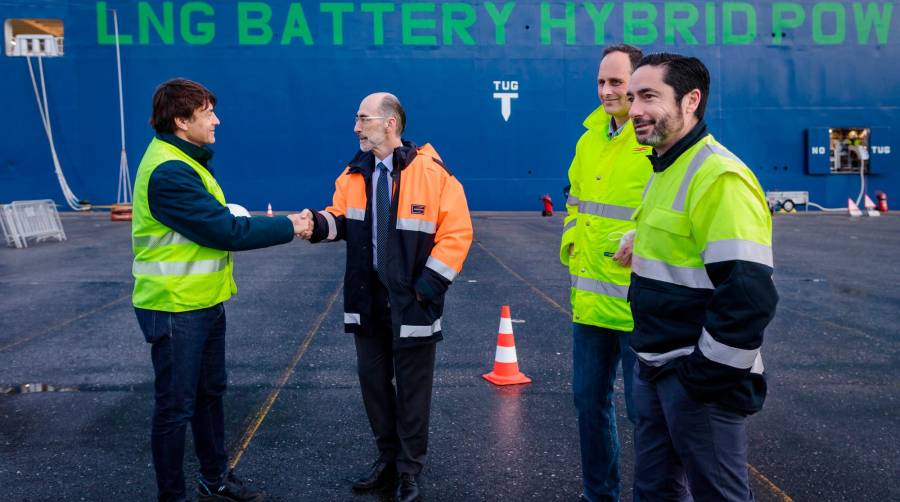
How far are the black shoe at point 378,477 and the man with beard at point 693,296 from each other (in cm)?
174

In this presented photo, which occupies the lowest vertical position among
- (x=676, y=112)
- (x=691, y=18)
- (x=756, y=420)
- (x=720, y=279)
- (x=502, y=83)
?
(x=756, y=420)

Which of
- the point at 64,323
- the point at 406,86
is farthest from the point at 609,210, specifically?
the point at 406,86

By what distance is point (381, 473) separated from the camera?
13.7ft

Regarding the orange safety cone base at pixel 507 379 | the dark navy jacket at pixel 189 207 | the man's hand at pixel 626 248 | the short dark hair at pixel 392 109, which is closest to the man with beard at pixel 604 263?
the man's hand at pixel 626 248

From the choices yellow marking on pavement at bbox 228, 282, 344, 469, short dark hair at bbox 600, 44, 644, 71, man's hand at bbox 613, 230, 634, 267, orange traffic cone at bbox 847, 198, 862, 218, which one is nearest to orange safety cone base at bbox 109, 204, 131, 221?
yellow marking on pavement at bbox 228, 282, 344, 469

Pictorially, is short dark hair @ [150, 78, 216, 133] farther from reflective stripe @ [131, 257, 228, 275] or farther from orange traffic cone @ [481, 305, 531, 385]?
orange traffic cone @ [481, 305, 531, 385]

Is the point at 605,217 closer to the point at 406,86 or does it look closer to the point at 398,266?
the point at 398,266

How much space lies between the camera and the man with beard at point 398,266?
3.93m

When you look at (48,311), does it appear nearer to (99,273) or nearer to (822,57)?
(99,273)

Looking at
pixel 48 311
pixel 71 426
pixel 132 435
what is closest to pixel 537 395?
pixel 132 435

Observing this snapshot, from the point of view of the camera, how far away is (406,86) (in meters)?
25.0

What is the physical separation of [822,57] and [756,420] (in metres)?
24.2

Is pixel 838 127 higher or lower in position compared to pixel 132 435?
higher

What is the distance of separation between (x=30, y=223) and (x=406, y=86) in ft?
40.0
